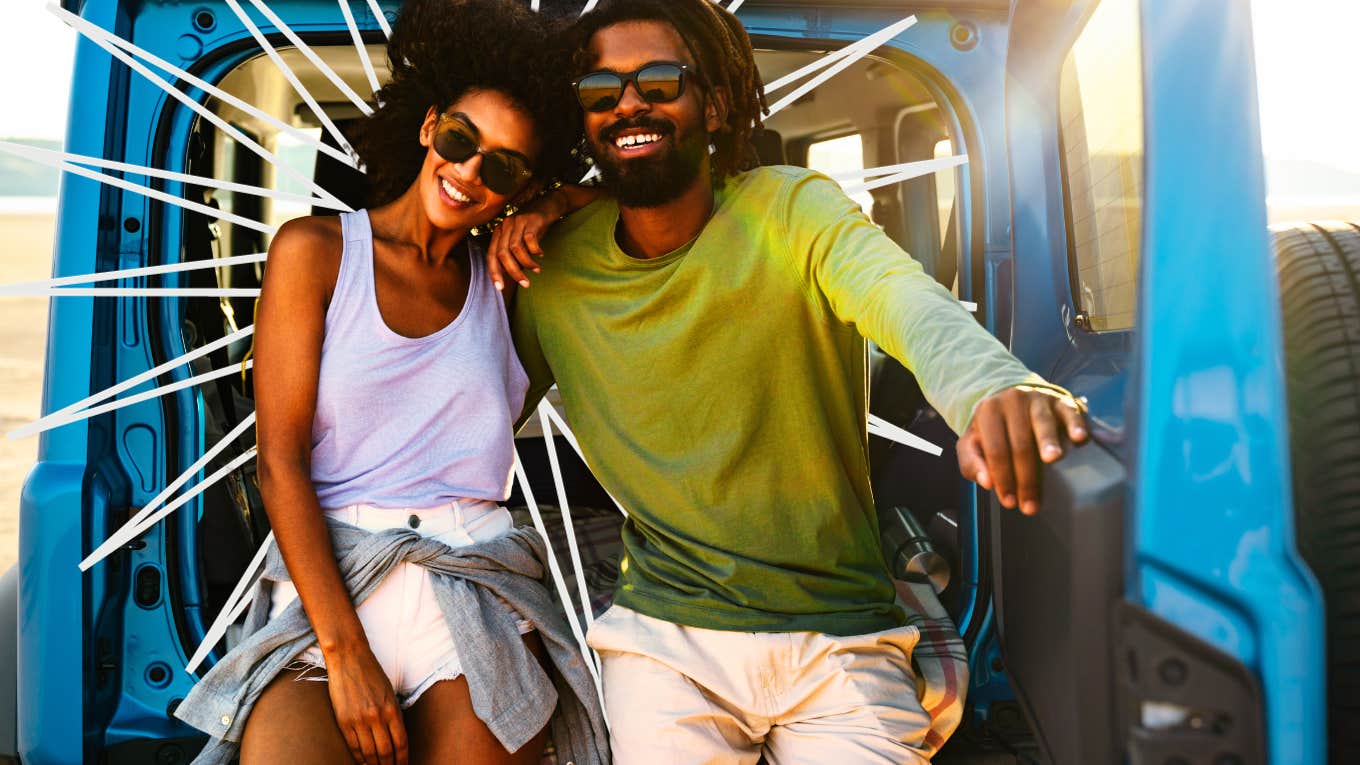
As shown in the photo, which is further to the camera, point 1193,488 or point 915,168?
point 915,168

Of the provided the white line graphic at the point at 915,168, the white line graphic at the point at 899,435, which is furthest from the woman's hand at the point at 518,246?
the white line graphic at the point at 899,435

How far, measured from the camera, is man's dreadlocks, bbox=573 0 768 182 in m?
2.19

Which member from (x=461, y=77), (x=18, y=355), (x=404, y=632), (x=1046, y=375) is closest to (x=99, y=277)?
(x=461, y=77)

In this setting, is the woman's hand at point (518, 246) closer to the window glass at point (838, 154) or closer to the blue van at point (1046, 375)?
the blue van at point (1046, 375)

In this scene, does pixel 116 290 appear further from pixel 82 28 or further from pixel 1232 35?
pixel 1232 35

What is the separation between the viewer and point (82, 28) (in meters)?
2.18

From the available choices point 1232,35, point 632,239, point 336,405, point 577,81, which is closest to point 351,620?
point 336,405

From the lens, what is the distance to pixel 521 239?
82.7 inches

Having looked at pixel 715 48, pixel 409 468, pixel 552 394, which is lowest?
pixel 409 468

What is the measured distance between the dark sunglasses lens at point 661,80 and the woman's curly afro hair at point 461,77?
21cm

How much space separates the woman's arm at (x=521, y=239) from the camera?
6.84 ft

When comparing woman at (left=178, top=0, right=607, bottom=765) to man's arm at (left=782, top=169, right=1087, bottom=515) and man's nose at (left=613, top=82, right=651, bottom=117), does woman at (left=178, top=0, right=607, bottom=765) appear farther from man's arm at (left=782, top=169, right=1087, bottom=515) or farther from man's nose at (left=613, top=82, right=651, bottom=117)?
man's arm at (left=782, top=169, right=1087, bottom=515)

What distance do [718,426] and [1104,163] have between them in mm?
767

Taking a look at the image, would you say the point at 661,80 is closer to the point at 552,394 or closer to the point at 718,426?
the point at 718,426
